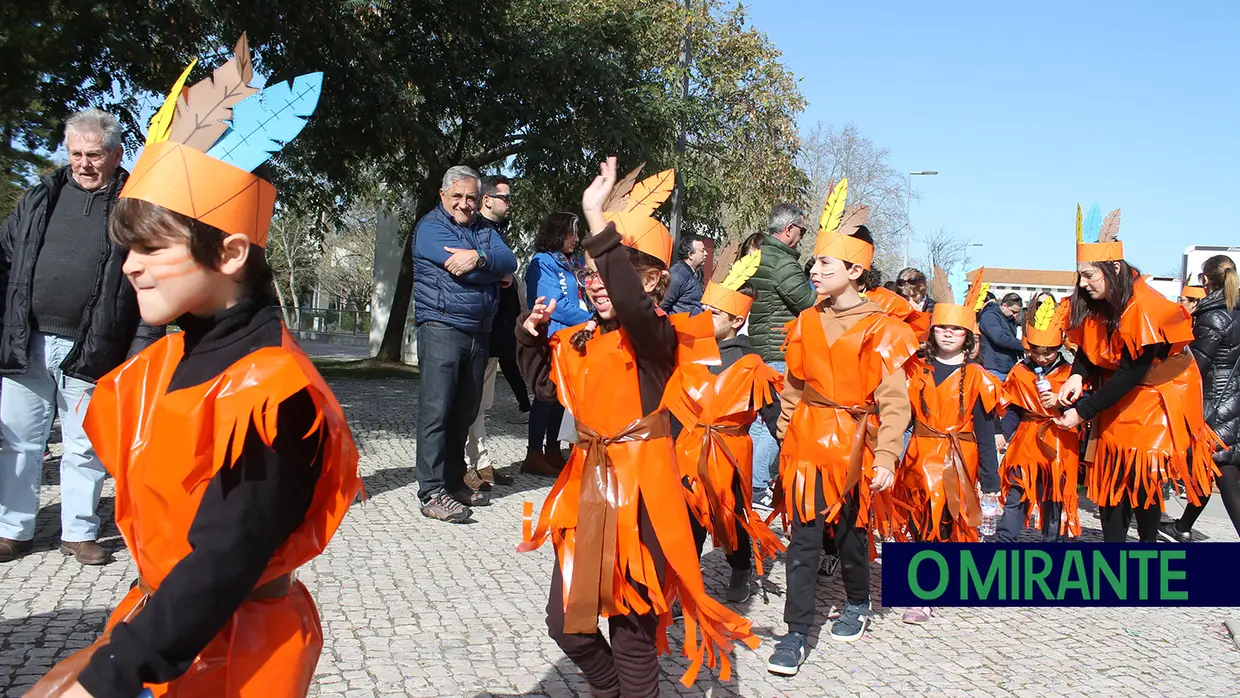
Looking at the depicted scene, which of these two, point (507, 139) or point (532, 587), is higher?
point (507, 139)

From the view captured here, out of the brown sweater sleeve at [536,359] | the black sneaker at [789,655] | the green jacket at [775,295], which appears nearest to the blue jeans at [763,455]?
the green jacket at [775,295]

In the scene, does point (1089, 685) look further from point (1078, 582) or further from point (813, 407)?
point (813, 407)

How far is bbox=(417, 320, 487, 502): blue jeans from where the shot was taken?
6445mm

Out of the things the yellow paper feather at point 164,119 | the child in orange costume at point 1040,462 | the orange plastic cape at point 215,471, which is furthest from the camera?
the child in orange costume at point 1040,462

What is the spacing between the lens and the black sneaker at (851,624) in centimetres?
478

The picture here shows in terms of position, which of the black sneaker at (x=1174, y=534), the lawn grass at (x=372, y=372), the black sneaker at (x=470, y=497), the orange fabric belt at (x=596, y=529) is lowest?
the black sneaker at (x=1174, y=534)

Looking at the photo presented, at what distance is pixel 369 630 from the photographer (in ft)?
14.3

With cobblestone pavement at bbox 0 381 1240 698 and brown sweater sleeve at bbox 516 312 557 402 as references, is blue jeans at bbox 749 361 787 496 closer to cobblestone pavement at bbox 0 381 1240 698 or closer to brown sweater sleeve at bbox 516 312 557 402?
cobblestone pavement at bbox 0 381 1240 698

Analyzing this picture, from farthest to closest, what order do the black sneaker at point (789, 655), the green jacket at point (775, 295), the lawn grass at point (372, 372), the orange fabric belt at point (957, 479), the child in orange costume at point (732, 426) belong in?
the lawn grass at point (372, 372), the green jacket at point (775, 295), the orange fabric belt at point (957, 479), the child in orange costume at point (732, 426), the black sneaker at point (789, 655)

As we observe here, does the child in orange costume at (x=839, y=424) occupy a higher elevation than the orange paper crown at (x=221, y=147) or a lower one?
lower

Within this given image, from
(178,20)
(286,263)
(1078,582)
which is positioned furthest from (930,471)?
(286,263)

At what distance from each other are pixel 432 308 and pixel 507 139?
8833 millimetres

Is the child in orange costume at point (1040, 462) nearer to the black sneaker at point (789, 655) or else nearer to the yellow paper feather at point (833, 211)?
the yellow paper feather at point (833, 211)

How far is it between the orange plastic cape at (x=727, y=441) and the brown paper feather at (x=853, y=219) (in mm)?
898
